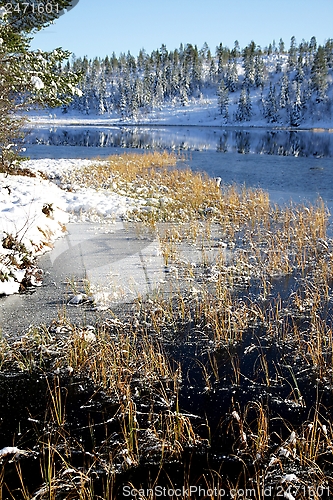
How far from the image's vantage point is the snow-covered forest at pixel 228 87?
296 ft

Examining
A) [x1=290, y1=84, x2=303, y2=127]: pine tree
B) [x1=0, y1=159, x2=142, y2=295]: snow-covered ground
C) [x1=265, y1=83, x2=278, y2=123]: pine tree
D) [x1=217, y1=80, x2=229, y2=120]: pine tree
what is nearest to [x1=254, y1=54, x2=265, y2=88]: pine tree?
[x1=217, y1=80, x2=229, y2=120]: pine tree

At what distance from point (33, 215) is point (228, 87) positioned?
12137 centimetres

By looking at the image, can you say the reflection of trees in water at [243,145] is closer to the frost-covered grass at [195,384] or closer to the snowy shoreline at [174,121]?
the frost-covered grass at [195,384]

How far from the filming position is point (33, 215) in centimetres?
1019

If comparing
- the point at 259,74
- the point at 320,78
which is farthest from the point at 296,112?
the point at 259,74

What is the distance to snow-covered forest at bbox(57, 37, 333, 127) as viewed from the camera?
9031cm

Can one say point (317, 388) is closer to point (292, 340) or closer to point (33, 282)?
point (292, 340)

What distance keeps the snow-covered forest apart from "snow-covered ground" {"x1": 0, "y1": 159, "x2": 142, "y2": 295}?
3166 inches

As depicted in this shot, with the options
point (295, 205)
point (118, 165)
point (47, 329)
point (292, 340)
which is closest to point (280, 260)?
point (292, 340)

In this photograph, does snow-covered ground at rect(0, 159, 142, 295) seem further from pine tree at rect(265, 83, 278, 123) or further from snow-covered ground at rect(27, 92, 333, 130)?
pine tree at rect(265, 83, 278, 123)

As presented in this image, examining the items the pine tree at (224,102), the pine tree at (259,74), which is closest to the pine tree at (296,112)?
the pine tree at (224,102)

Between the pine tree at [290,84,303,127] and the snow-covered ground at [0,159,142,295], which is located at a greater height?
the pine tree at [290,84,303,127]

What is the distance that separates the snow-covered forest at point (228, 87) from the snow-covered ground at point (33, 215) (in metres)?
80.4

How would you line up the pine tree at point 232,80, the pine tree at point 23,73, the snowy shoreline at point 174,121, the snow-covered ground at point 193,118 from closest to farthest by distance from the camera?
the pine tree at point 23,73 < the snow-covered ground at point 193,118 < the snowy shoreline at point 174,121 < the pine tree at point 232,80
